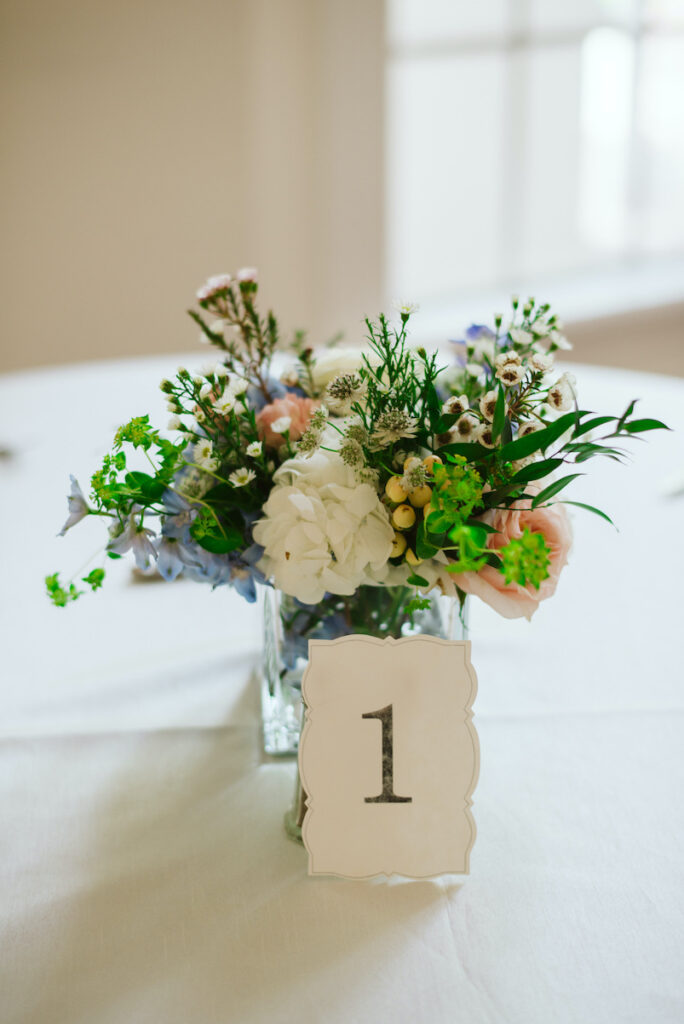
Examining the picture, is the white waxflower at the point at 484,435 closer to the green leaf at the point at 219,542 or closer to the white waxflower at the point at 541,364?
the white waxflower at the point at 541,364

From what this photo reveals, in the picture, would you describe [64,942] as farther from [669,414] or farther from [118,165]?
[118,165]

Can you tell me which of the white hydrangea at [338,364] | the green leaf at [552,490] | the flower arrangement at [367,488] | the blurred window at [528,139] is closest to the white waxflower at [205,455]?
the flower arrangement at [367,488]

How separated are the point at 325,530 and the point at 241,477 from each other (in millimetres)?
80

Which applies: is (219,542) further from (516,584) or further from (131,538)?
(516,584)

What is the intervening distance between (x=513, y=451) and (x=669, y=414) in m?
1.01

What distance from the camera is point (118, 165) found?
7.72 feet

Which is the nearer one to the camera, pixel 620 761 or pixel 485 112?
pixel 620 761

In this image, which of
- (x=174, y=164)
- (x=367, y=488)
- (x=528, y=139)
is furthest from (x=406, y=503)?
(x=528, y=139)

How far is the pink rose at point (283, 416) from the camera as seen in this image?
690 millimetres

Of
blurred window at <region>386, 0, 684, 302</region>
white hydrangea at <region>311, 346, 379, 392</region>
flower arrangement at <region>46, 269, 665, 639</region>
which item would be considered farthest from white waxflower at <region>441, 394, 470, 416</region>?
blurred window at <region>386, 0, 684, 302</region>

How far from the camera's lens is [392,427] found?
594mm

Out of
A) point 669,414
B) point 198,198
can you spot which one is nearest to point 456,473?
point 669,414

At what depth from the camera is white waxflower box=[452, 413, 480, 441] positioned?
2.03ft

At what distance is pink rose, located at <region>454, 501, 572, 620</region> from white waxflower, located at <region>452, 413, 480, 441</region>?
5 cm
